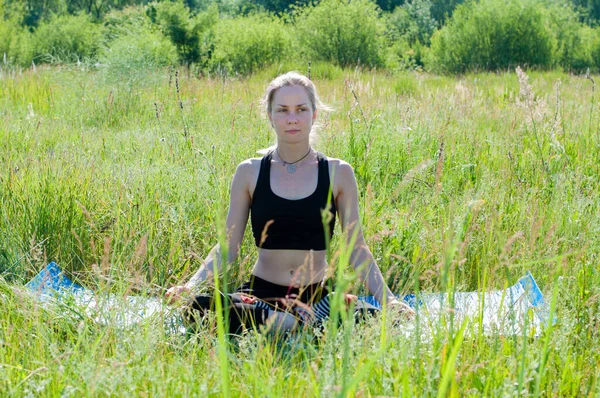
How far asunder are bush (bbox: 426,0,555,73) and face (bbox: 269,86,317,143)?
22.1 meters

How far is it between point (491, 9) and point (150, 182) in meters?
22.9

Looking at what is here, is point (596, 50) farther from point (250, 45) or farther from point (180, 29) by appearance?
point (180, 29)

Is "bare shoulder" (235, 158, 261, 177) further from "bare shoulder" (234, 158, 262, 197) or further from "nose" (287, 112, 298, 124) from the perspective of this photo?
"nose" (287, 112, 298, 124)

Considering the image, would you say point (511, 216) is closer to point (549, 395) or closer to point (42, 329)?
point (549, 395)

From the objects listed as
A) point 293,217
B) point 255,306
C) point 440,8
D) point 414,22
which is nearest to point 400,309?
point 255,306

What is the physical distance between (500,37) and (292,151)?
23.2m

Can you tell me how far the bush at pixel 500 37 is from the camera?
79.2 feet

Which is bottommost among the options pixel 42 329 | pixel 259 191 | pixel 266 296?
pixel 266 296

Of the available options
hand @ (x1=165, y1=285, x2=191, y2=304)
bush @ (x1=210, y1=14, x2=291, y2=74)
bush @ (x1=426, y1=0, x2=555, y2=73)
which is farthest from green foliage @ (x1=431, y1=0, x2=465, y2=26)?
hand @ (x1=165, y1=285, x2=191, y2=304)

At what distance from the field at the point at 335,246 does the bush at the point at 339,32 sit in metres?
14.9

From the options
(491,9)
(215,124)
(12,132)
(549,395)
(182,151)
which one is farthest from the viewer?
(491,9)

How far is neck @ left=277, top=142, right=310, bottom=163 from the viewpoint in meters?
2.89

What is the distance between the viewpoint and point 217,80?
991 centimetres

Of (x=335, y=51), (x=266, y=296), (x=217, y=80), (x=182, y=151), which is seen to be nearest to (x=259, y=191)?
(x=266, y=296)
